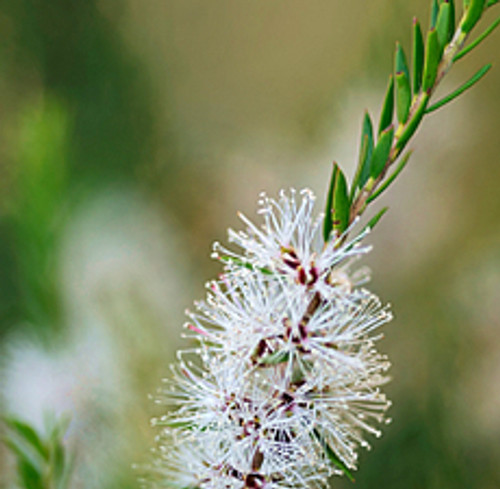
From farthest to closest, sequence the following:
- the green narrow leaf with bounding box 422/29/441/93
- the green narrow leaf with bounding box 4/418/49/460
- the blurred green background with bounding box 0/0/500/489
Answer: the blurred green background with bounding box 0/0/500/489, the green narrow leaf with bounding box 4/418/49/460, the green narrow leaf with bounding box 422/29/441/93

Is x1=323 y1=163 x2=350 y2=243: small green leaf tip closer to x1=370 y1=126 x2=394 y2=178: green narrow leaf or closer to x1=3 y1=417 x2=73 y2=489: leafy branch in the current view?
x1=370 y1=126 x2=394 y2=178: green narrow leaf

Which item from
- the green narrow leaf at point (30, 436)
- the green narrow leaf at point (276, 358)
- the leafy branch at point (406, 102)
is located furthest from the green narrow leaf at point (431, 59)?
the green narrow leaf at point (30, 436)

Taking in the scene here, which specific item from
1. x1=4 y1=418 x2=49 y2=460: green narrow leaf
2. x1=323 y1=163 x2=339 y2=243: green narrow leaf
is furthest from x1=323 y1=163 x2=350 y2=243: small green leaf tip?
x1=4 y1=418 x2=49 y2=460: green narrow leaf

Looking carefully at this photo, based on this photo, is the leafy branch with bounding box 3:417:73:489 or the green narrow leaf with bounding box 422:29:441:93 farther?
the leafy branch with bounding box 3:417:73:489

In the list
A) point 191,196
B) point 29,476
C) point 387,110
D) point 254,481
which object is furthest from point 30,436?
point 191,196

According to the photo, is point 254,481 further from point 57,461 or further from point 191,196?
point 191,196

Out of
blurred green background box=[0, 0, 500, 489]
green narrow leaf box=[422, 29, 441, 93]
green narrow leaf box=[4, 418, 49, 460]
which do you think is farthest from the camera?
blurred green background box=[0, 0, 500, 489]
